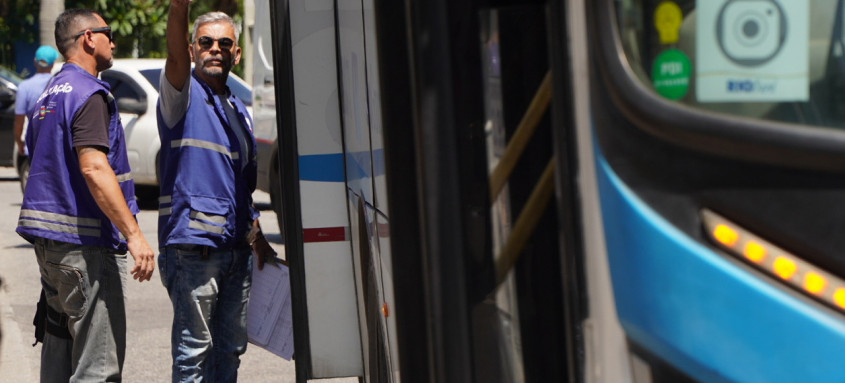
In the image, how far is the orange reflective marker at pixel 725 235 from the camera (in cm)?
149

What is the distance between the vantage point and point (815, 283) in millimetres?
1420

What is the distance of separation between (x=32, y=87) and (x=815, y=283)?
1083 cm

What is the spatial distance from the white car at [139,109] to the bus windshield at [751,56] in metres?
11.1

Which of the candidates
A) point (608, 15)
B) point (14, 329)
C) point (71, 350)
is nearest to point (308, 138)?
point (71, 350)

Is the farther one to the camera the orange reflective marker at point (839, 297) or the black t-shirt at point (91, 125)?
the black t-shirt at point (91, 125)

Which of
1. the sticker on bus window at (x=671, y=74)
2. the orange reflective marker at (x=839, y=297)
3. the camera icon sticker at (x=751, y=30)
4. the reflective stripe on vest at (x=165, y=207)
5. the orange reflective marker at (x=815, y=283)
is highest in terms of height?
→ the camera icon sticker at (x=751, y=30)

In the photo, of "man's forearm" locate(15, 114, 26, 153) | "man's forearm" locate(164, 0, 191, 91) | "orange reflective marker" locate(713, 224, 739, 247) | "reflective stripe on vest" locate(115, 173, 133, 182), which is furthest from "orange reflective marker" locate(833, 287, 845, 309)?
"man's forearm" locate(15, 114, 26, 153)

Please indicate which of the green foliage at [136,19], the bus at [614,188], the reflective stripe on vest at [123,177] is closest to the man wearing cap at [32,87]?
the reflective stripe on vest at [123,177]

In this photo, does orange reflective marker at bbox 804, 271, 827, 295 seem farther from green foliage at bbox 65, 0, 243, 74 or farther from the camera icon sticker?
green foliage at bbox 65, 0, 243, 74

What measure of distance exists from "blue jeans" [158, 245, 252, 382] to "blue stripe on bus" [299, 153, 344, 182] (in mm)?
415

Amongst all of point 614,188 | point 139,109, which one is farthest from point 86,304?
Answer: point 139,109

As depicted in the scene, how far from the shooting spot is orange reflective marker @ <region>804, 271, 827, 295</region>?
142 cm

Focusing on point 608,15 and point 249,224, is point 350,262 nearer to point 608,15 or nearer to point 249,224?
point 249,224

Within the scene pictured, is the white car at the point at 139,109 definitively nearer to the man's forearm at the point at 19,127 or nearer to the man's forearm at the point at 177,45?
the man's forearm at the point at 19,127
